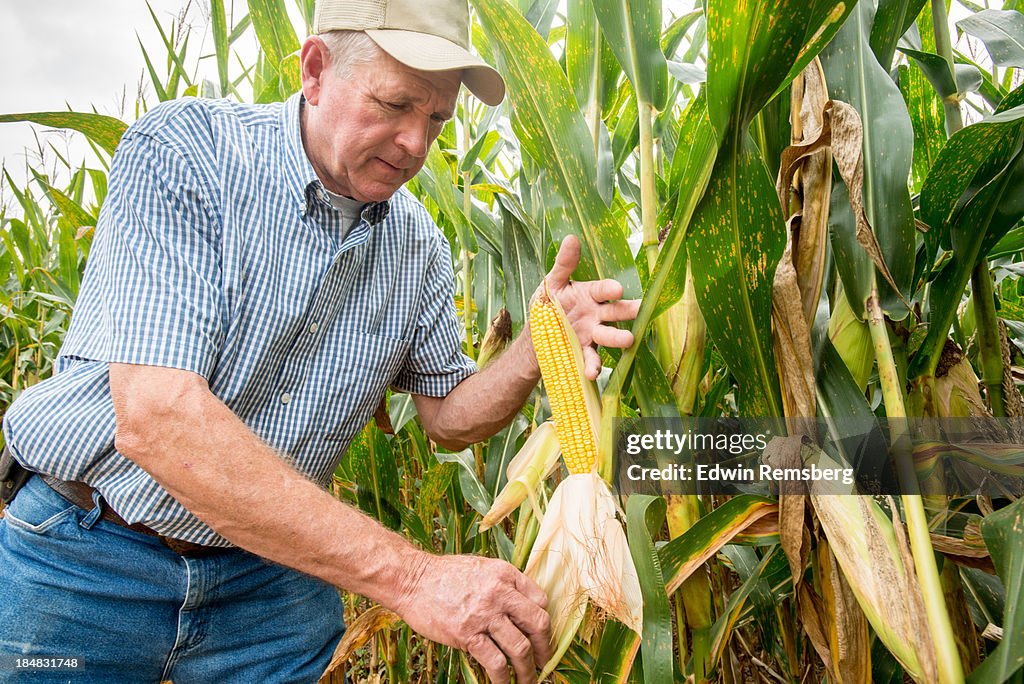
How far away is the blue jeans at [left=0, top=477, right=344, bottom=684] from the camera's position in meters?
1.24

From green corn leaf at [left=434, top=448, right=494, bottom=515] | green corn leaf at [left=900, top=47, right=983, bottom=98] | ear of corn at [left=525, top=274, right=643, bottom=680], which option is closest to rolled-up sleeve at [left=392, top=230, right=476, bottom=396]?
green corn leaf at [left=434, top=448, right=494, bottom=515]

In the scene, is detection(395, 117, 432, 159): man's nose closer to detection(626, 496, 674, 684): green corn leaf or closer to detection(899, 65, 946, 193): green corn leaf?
detection(626, 496, 674, 684): green corn leaf

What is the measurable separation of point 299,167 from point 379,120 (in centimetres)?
20

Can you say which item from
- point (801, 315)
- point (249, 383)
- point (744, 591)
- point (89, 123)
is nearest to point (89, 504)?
point (249, 383)

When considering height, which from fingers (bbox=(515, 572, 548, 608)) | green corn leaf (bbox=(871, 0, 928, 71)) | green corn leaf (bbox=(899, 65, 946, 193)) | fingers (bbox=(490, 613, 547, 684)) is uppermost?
green corn leaf (bbox=(899, 65, 946, 193))

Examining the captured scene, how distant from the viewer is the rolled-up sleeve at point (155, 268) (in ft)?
3.39

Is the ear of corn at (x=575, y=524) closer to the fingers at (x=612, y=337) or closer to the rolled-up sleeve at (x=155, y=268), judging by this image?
the fingers at (x=612, y=337)

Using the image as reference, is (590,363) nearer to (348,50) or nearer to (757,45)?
(757,45)

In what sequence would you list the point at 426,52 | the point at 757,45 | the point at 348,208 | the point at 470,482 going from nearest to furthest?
the point at 757,45, the point at 426,52, the point at 348,208, the point at 470,482

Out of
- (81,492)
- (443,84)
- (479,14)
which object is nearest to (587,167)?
(479,14)

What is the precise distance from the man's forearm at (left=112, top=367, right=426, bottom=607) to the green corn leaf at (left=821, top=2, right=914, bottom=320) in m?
0.67

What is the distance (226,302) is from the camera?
3.89 ft

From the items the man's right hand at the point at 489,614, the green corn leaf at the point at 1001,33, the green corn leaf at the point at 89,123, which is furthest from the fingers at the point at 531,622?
the green corn leaf at the point at 89,123

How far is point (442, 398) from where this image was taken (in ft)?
5.10
